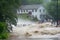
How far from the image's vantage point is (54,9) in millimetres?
5949

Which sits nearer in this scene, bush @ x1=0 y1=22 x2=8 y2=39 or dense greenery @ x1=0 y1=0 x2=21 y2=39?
bush @ x1=0 y1=22 x2=8 y2=39

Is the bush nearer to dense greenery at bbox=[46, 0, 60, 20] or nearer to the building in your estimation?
the building

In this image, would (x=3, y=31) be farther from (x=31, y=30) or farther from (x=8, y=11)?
(x=31, y=30)

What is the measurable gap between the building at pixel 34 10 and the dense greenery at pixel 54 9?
0.55 feet

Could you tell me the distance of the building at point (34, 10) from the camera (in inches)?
231

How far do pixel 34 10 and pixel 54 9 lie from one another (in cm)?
57

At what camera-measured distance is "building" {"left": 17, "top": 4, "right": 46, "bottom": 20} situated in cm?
588

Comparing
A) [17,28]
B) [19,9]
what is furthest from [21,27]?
[19,9]

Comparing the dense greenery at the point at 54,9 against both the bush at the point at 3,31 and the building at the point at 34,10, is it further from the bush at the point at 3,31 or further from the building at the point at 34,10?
the bush at the point at 3,31

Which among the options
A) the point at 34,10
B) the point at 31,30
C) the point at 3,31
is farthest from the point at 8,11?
the point at 31,30

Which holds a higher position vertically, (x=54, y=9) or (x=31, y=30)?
(x=54, y=9)

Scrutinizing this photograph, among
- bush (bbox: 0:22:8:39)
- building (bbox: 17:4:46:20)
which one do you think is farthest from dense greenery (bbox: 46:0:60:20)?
bush (bbox: 0:22:8:39)

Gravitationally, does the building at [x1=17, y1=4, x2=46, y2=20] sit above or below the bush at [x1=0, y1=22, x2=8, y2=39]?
above

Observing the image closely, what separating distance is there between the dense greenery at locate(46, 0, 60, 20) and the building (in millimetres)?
168
